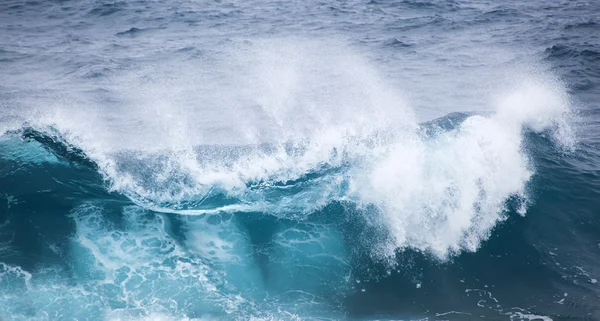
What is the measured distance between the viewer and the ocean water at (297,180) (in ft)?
42.5

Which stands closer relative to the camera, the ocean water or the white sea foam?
the ocean water

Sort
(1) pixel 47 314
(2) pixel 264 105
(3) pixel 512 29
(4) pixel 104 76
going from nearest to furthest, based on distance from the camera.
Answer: (1) pixel 47 314, (2) pixel 264 105, (4) pixel 104 76, (3) pixel 512 29

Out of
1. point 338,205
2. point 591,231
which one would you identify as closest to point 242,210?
point 338,205

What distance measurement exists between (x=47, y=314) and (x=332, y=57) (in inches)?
776

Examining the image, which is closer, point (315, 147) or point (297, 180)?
point (297, 180)

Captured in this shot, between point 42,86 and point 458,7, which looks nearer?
point 42,86

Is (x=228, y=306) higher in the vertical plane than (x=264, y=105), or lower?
lower

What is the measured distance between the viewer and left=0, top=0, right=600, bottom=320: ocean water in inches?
511

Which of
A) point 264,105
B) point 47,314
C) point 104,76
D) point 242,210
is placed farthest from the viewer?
point 104,76

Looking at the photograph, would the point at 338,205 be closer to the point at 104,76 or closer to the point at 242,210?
the point at 242,210

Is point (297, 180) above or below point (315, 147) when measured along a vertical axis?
below

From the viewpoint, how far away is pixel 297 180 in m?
17.2

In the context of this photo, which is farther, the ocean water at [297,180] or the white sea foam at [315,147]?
the white sea foam at [315,147]

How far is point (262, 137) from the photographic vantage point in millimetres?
19453
